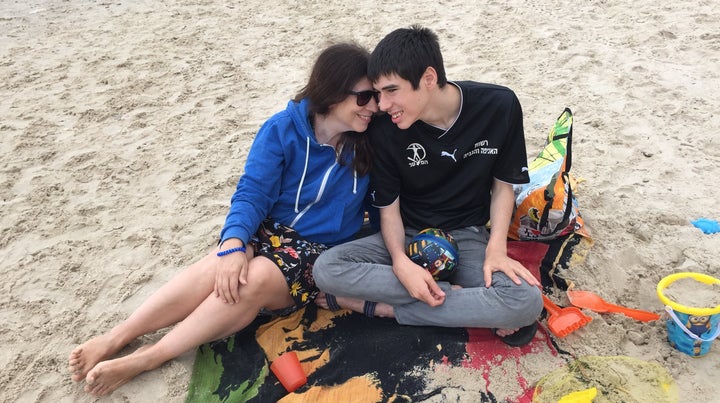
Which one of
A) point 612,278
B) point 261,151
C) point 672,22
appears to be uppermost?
point 261,151

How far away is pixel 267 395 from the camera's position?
228cm

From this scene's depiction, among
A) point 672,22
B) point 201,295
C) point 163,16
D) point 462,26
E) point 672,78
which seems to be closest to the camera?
point 201,295

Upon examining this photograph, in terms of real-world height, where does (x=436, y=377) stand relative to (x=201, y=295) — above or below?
below

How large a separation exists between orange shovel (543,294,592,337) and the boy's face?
113cm

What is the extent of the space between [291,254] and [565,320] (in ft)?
4.32

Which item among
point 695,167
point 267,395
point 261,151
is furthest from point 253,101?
point 695,167

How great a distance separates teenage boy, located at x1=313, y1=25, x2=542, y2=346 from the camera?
2.33 meters

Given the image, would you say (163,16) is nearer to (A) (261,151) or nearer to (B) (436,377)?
(A) (261,151)

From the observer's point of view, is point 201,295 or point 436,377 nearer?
point 436,377

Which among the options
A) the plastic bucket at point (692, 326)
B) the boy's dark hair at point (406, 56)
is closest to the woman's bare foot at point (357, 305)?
the boy's dark hair at point (406, 56)

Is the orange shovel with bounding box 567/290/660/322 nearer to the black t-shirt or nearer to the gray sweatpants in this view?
the gray sweatpants

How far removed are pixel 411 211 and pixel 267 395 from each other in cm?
114

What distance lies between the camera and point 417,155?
256 centimetres

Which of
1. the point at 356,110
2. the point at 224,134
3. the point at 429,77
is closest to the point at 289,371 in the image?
the point at 356,110
